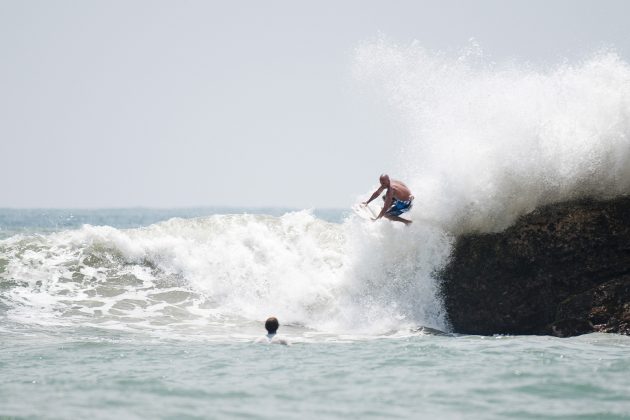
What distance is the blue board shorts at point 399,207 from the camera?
13078 millimetres

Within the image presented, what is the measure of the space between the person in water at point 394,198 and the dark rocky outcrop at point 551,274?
154cm

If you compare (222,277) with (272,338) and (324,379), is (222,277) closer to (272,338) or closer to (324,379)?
(272,338)

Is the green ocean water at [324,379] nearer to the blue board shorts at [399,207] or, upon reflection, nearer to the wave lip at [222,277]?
the wave lip at [222,277]

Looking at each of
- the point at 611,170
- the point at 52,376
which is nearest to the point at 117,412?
the point at 52,376

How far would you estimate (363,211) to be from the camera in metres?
13.8

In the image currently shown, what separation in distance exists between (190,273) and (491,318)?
6.63 metres

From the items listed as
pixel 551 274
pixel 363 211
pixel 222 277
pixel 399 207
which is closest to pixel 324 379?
pixel 551 274

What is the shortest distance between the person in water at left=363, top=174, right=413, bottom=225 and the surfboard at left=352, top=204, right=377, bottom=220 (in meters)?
0.37

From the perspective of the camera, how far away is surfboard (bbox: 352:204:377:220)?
537 inches

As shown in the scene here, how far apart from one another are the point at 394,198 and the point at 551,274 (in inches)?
112

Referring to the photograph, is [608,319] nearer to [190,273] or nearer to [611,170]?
[611,170]

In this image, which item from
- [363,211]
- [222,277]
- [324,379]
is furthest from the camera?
[222,277]

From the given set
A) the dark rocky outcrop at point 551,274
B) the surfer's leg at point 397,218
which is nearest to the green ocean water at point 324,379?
the dark rocky outcrop at point 551,274

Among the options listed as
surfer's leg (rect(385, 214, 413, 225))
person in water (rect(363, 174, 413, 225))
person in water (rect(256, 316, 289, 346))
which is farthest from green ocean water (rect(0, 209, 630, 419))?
person in water (rect(363, 174, 413, 225))
